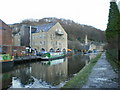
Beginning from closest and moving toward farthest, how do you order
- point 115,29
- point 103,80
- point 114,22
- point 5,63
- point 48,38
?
point 103,80
point 115,29
point 114,22
point 5,63
point 48,38

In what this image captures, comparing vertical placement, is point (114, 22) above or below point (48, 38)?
below

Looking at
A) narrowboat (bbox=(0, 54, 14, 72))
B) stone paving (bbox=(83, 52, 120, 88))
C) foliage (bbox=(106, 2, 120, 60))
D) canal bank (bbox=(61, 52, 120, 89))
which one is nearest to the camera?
stone paving (bbox=(83, 52, 120, 88))

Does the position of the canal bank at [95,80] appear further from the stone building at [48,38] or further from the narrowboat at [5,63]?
the stone building at [48,38]

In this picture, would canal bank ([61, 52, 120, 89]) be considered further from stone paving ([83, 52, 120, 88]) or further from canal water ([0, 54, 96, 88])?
canal water ([0, 54, 96, 88])

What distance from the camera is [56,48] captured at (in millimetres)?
53812

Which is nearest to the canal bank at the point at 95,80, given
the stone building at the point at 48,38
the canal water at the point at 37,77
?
the canal water at the point at 37,77

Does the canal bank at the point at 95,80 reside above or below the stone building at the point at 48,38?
below

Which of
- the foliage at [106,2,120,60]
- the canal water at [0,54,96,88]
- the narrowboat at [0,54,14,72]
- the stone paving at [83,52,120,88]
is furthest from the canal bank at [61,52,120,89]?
the narrowboat at [0,54,14,72]

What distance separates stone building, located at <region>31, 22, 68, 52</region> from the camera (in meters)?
49.6

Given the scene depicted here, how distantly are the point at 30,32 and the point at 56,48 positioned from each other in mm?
12277

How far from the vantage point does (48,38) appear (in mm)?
49750

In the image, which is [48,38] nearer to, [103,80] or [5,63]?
[5,63]

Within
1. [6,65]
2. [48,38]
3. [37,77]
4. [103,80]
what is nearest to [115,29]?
[103,80]

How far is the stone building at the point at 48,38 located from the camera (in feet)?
163
